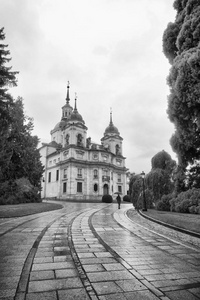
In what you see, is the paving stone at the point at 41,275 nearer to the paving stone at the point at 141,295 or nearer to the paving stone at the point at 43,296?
the paving stone at the point at 43,296

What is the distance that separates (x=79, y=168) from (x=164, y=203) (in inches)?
1225

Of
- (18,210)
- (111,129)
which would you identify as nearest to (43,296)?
(18,210)

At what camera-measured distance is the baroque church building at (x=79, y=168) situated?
155ft

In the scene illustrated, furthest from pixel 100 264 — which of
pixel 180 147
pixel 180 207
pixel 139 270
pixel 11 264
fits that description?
pixel 180 207

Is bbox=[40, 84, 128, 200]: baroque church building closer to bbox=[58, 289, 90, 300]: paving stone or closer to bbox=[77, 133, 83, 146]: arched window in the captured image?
bbox=[77, 133, 83, 146]: arched window

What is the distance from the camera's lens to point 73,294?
2.85 meters

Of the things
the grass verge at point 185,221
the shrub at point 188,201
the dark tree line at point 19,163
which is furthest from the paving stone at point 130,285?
the dark tree line at point 19,163

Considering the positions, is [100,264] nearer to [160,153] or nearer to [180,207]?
[180,207]

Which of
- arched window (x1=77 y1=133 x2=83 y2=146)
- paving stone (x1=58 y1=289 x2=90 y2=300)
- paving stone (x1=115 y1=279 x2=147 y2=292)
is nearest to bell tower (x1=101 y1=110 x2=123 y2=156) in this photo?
arched window (x1=77 y1=133 x2=83 y2=146)

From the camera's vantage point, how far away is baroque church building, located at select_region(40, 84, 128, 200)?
1860 inches

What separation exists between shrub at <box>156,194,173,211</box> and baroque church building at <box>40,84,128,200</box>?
2837 centimetres

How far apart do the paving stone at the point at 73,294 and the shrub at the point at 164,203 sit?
17.9 m

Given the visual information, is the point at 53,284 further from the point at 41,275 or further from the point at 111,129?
the point at 111,129

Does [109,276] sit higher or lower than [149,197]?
lower
